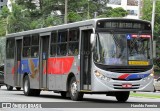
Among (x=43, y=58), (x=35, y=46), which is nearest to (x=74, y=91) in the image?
(x=43, y=58)

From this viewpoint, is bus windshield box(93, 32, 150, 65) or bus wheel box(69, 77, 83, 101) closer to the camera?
bus windshield box(93, 32, 150, 65)

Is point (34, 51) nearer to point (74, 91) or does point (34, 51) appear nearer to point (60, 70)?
point (60, 70)

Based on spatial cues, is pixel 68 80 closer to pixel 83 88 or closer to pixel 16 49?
pixel 83 88

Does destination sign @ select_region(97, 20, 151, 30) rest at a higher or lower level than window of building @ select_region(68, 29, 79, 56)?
higher

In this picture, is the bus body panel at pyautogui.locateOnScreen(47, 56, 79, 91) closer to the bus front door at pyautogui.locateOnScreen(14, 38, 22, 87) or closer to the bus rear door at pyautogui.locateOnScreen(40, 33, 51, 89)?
the bus rear door at pyautogui.locateOnScreen(40, 33, 51, 89)

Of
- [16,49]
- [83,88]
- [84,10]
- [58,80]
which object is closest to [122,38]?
[83,88]

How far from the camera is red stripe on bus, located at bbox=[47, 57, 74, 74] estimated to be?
24489 millimetres

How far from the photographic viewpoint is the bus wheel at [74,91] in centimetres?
2341

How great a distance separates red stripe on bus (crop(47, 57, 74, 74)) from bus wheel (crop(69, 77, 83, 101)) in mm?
719

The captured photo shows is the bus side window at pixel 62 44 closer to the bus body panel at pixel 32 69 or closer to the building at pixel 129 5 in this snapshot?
the bus body panel at pixel 32 69

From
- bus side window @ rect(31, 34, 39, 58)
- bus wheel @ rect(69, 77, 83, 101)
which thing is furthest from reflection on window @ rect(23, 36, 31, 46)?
bus wheel @ rect(69, 77, 83, 101)

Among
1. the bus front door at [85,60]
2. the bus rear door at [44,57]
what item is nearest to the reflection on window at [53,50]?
the bus rear door at [44,57]

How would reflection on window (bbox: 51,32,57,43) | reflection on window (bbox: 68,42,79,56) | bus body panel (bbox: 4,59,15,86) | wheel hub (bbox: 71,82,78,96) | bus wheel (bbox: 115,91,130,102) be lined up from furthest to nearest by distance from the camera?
bus body panel (bbox: 4,59,15,86), reflection on window (bbox: 51,32,57,43), bus wheel (bbox: 115,91,130,102), reflection on window (bbox: 68,42,79,56), wheel hub (bbox: 71,82,78,96)

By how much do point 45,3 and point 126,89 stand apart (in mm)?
62504
